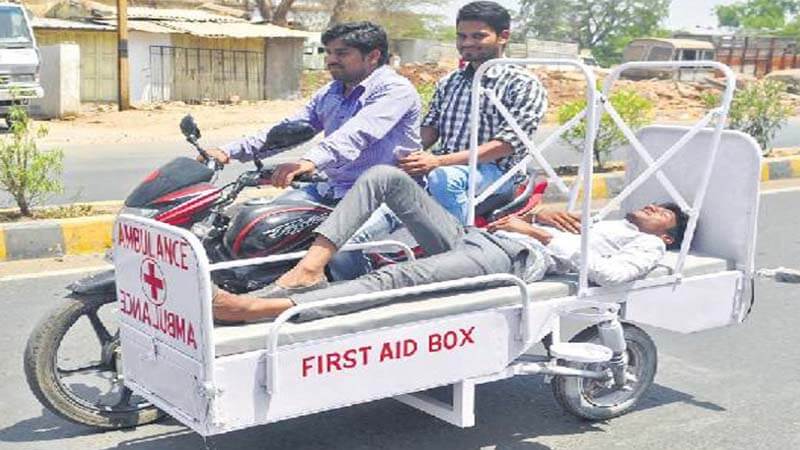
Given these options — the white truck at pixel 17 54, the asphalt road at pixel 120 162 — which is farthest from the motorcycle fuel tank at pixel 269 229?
the white truck at pixel 17 54

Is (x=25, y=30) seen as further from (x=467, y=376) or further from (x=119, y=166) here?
(x=467, y=376)

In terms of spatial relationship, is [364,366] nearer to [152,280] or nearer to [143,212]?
[152,280]

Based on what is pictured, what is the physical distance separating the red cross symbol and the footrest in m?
1.45

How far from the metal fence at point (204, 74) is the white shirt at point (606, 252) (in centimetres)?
2239

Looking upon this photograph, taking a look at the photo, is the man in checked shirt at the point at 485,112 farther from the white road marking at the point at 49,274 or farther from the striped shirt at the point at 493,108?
the white road marking at the point at 49,274

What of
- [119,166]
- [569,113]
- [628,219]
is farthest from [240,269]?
[119,166]

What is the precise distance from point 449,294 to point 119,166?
944 centimetres

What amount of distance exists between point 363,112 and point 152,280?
3.87 ft

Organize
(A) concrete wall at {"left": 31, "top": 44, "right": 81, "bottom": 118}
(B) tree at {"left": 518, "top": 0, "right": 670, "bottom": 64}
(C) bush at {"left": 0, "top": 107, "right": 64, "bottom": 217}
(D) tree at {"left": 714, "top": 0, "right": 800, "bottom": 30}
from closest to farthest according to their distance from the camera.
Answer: (C) bush at {"left": 0, "top": 107, "right": 64, "bottom": 217}
(A) concrete wall at {"left": 31, "top": 44, "right": 81, "bottom": 118}
(B) tree at {"left": 518, "top": 0, "right": 670, "bottom": 64}
(D) tree at {"left": 714, "top": 0, "right": 800, "bottom": 30}

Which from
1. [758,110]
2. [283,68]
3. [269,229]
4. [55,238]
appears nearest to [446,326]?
[269,229]

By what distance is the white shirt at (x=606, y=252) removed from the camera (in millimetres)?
4070

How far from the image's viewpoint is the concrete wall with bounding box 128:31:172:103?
25.2m

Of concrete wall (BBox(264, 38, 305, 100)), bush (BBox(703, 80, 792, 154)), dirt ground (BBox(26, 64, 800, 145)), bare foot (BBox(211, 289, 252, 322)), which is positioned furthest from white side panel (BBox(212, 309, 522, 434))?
concrete wall (BBox(264, 38, 305, 100))

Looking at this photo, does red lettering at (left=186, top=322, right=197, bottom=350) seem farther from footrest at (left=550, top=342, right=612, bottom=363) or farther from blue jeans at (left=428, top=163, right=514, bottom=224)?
blue jeans at (left=428, top=163, right=514, bottom=224)
